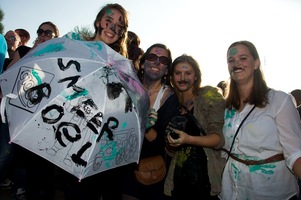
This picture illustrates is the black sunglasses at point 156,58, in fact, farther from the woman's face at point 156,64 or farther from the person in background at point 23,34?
the person in background at point 23,34

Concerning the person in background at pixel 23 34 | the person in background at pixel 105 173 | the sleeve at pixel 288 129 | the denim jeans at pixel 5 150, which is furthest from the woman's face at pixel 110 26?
the person in background at pixel 23 34

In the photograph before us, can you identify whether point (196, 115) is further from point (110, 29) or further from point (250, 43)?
point (110, 29)

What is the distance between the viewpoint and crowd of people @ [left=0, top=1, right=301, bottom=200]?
8.16 ft

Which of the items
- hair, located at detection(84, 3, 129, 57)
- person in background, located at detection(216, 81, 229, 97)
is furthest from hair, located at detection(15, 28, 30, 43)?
person in background, located at detection(216, 81, 229, 97)

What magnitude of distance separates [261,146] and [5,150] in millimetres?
2804

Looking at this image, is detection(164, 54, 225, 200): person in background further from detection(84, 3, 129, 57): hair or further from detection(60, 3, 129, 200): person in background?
detection(84, 3, 129, 57): hair

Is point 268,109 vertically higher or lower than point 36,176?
higher

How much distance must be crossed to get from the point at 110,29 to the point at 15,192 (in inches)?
103

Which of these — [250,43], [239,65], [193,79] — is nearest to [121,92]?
[193,79]

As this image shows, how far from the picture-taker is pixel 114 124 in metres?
2.07

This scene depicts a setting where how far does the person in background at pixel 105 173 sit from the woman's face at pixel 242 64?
144 cm

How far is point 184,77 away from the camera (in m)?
3.09

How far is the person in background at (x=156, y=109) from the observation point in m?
2.98

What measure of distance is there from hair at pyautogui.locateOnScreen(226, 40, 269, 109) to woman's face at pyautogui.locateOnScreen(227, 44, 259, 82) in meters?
0.05
